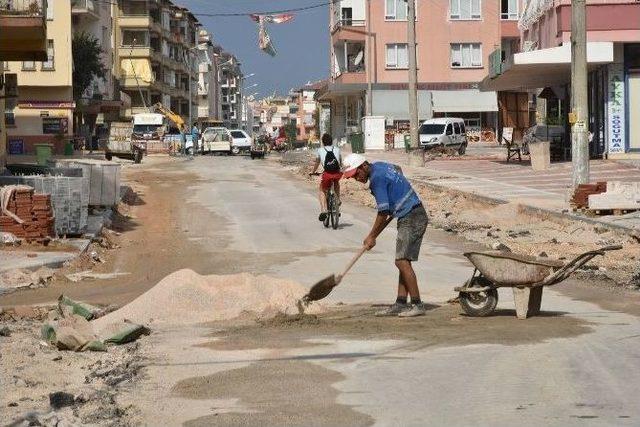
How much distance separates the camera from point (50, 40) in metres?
69.9

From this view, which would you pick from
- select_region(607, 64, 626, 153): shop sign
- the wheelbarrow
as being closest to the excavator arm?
select_region(607, 64, 626, 153): shop sign

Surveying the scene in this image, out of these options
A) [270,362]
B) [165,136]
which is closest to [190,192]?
[270,362]

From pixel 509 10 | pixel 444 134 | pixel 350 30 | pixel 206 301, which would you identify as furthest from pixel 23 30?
pixel 509 10

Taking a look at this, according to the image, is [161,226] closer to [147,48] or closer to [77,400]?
[77,400]

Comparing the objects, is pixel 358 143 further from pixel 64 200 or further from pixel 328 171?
pixel 64 200

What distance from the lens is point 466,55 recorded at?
82.4 metres

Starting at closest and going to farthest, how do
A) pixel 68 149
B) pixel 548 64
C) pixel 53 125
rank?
pixel 548 64, pixel 68 149, pixel 53 125

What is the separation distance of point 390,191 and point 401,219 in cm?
31

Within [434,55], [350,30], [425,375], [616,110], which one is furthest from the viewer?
[434,55]

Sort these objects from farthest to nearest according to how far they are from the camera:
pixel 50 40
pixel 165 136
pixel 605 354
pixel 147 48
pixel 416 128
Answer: pixel 147 48
pixel 165 136
pixel 50 40
pixel 416 128
pixel 605 354

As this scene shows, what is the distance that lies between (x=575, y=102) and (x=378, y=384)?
18653 millimetres

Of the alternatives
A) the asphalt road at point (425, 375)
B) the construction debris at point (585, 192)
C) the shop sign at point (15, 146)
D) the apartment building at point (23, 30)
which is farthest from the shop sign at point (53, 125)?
the asphalt road at point (425, 375)

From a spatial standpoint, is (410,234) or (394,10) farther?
(394,10)

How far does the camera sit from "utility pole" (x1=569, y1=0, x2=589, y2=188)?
26.3 meters
